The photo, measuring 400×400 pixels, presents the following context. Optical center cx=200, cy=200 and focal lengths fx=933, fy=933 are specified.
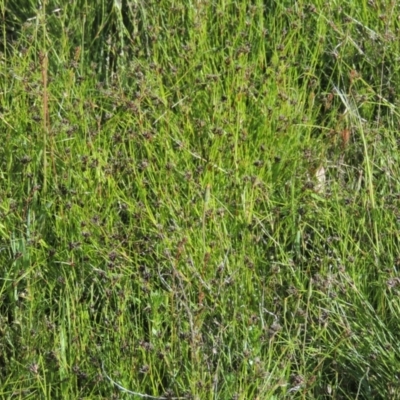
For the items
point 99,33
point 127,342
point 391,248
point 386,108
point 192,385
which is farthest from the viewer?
point 99,33

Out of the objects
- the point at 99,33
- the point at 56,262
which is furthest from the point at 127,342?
the point at 99,33

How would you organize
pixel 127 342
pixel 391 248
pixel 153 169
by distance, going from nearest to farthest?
1. pixel 127 342
2. pixel 391 248
3. pixel 153 169

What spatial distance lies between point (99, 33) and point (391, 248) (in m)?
1.66

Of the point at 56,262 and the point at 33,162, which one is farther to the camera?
the point at 33,162

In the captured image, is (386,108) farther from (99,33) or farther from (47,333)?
(47,333)

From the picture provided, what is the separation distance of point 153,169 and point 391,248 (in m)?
0.83

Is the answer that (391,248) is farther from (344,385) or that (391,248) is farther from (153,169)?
(153,169)

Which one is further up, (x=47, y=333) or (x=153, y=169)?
(x=153, y=169)

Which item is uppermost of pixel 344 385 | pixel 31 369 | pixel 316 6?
pixel 316 6

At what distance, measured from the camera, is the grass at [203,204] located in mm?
2623

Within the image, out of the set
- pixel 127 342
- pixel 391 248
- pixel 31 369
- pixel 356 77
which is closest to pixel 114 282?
pixel 127 342

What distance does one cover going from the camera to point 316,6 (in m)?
3.70

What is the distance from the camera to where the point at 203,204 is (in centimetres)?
298

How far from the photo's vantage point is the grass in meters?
2.62
